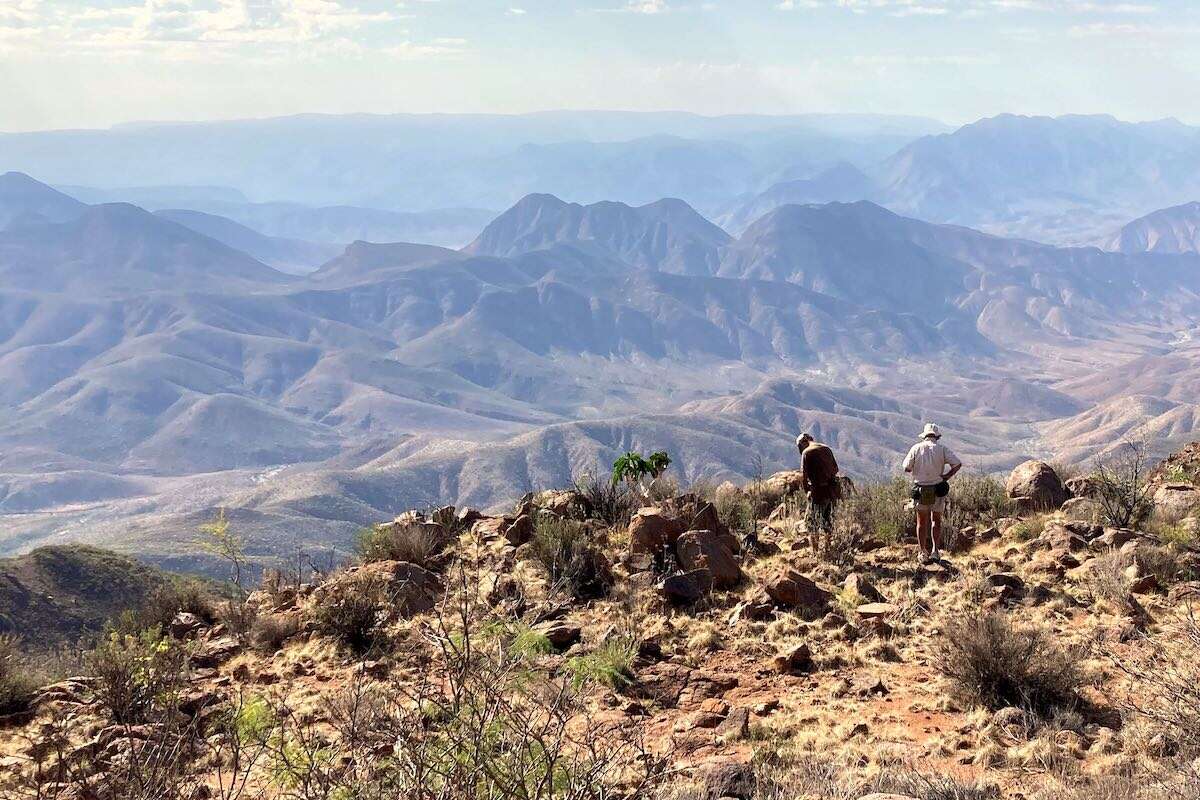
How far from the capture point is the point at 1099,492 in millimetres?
12203

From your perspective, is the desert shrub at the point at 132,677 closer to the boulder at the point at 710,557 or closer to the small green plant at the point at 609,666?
the small green plant at the point at 609,666

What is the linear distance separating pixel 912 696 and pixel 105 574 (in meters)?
34.6

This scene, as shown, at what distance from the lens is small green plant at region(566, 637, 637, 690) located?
725 cm

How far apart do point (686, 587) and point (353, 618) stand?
3654mm

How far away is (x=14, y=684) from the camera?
313 inches

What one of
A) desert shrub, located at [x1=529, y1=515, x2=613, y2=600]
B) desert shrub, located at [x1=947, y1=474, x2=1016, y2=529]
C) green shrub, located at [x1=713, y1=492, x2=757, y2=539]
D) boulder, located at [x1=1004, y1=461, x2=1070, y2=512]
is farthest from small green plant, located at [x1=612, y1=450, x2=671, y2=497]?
boulder, located at [x1=1004, y1=461, x2=1070, y2=512]

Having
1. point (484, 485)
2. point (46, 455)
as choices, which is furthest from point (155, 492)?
point (484, 485)

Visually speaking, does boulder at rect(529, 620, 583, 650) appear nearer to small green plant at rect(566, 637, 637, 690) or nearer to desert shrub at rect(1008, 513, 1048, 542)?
small green plant at rect(566, 637, 637, 690)

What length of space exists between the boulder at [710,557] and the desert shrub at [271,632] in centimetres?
456

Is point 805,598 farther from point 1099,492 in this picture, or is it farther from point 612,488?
point 1099,492

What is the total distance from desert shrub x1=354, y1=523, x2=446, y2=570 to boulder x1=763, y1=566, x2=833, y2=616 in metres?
4.43

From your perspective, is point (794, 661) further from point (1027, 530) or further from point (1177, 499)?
point (1177, 499)

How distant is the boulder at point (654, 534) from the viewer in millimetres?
10500

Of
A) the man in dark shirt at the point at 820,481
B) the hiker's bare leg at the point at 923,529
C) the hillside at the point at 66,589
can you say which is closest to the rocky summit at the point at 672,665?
the hiker's bare leg at the point at 923,529
